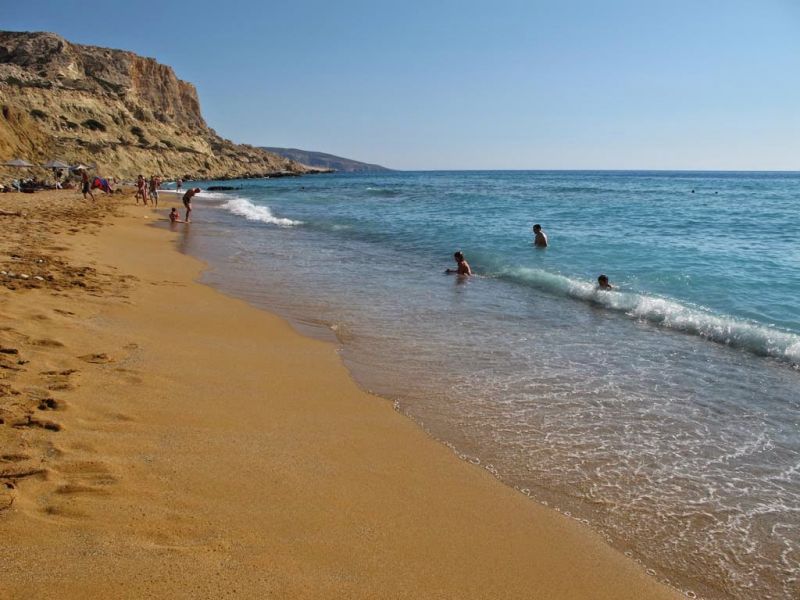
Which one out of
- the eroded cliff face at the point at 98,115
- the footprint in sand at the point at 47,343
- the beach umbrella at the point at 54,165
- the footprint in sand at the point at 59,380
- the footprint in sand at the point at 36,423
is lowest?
the footprint in sand at the point at 36,423

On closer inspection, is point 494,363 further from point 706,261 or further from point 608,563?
point 706,261

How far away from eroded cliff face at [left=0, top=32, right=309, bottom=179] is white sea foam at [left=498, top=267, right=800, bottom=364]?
3945 centimetres

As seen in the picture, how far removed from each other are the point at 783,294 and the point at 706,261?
3.92 m

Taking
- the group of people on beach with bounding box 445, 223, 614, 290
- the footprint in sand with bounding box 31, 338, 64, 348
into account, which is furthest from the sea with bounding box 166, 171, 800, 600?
the footprint in sand with bounding box 31, 338, 64, 348

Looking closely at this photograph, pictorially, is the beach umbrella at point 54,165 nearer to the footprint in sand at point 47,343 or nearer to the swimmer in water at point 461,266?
the swimmer in water at point 461,266

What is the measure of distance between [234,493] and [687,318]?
7.79 meters

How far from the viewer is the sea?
346 cm

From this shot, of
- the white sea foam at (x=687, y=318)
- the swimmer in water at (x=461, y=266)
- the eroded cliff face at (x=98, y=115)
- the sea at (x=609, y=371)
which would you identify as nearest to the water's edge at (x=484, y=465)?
the sea at (x=609, y=371)

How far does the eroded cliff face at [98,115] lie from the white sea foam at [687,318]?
3945cm

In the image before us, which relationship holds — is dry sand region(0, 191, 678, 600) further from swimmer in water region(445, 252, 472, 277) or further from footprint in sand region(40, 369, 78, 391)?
swimmer in water region(445, 252, 472, 277)

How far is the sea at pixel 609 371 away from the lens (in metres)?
3.46

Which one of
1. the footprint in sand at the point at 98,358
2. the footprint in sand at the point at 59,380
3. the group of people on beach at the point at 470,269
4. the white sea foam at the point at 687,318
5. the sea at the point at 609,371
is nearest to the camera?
the sea at the point at 609,371

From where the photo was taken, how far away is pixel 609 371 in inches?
244

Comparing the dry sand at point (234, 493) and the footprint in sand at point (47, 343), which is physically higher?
the footprint in sand at point (47, 343)
